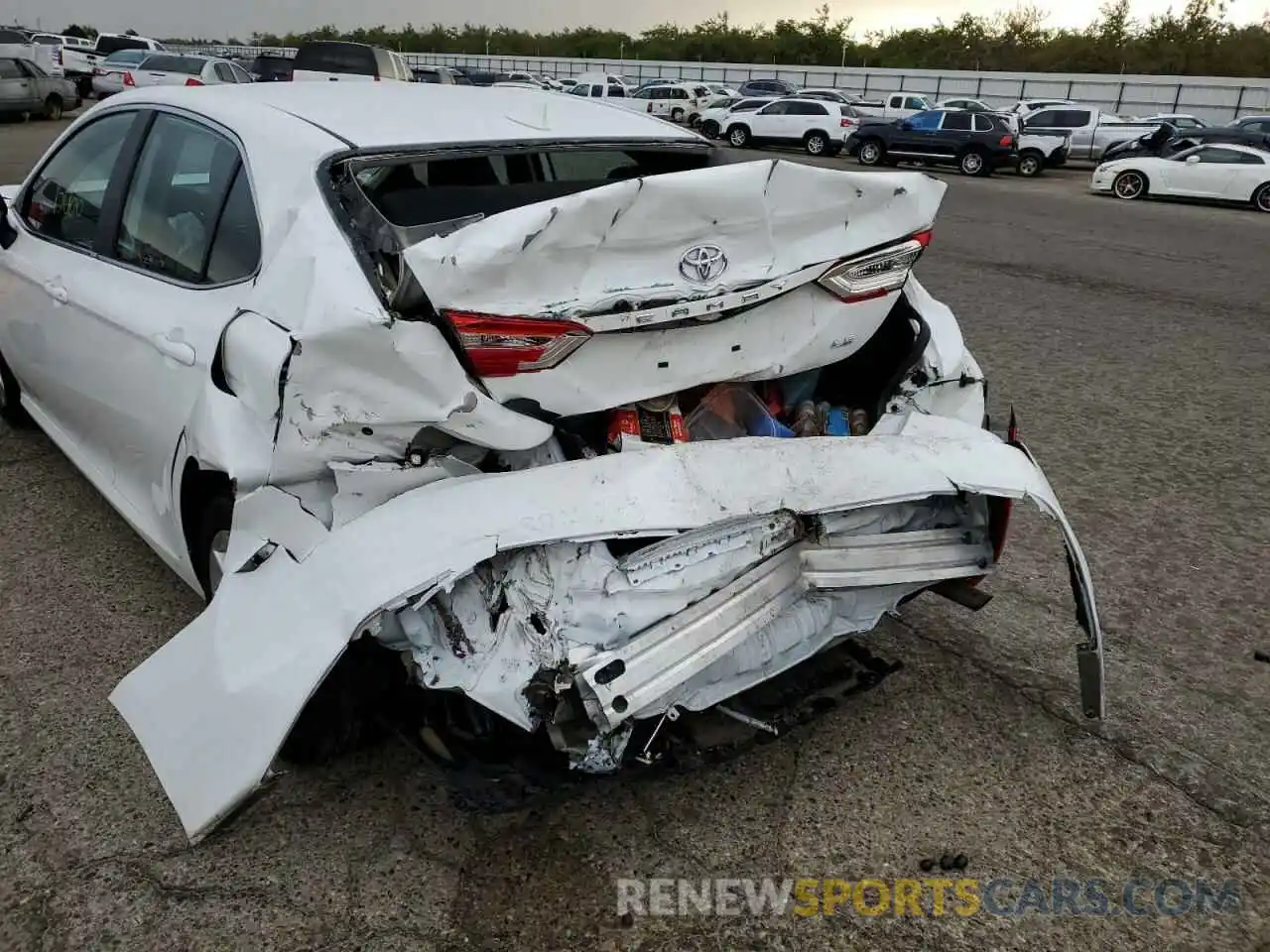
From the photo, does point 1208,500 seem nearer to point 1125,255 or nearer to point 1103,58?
point 1125,255

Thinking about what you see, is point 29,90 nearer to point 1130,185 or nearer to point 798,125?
point 798,125

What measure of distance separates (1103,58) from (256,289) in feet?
230

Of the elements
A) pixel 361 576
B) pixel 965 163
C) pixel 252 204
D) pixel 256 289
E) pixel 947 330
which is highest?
pixel 252 204

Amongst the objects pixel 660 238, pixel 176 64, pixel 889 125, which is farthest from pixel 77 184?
pixel 176 64

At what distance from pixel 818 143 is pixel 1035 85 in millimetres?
20032

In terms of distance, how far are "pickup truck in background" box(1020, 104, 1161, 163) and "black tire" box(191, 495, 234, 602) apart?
90.5 ft

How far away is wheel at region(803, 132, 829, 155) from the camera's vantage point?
2773 cm

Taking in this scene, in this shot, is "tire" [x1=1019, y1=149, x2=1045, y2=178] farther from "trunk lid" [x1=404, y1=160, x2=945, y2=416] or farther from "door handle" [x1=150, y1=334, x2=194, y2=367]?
"door handle" [x1=150, y1=334, x2=194, y2=367]

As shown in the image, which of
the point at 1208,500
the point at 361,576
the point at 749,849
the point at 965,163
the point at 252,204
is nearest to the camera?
the point at 361,576

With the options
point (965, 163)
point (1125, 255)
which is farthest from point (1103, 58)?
point (1125, 255)

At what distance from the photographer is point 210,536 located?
2777 mm

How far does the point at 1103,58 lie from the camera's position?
6050cm

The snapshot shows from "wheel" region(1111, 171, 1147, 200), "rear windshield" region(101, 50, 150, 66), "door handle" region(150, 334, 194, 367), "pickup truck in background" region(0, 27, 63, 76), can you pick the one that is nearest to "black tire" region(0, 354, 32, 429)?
"door handle" region(150, 334, 194, 367)

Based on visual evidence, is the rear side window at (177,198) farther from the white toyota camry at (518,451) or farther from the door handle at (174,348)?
the door handle at (174,348)
